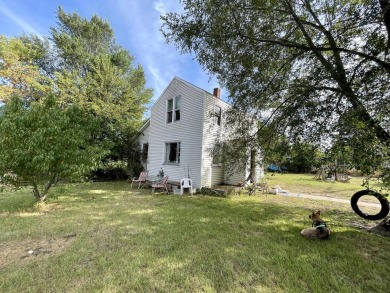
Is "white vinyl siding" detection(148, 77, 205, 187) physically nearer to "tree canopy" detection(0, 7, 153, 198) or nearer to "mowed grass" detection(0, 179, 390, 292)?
"tree canopy" detection(0, 7, 153, 198)

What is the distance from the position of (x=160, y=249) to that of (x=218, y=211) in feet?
10.6

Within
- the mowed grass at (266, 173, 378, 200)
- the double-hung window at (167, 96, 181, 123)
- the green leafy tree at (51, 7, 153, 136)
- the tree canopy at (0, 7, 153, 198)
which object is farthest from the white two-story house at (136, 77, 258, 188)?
the green leafy tree at (51, 7, 153, 136)

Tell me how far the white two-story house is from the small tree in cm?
474

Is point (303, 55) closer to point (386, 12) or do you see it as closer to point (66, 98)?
point (386, 12)

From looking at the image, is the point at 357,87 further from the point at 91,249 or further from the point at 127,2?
the point at 127,2

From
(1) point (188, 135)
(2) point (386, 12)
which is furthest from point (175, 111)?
(2) point (386, 12)

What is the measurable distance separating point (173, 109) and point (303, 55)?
730 centimetres

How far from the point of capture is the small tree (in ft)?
17.9

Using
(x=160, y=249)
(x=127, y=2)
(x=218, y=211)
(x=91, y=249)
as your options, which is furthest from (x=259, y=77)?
(x=127, y=2)

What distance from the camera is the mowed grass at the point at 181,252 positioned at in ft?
9.20

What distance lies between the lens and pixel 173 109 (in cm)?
1170

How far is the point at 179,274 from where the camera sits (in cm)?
299

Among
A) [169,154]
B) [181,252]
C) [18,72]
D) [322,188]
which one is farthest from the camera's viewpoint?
[18,72]

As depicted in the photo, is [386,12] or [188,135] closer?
[386,12]
